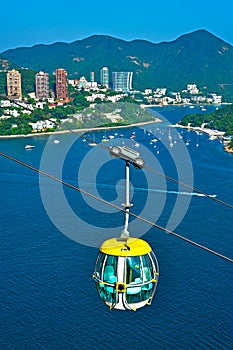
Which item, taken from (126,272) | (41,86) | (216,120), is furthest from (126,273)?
(41,86)

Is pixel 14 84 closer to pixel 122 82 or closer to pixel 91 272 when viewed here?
pixel 122 82

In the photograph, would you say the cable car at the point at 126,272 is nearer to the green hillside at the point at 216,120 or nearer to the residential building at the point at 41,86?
the green hillside at the point at 216,120

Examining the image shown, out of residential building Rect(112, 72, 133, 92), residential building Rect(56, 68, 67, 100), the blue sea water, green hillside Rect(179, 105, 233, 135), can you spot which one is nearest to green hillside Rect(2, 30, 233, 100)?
residential building Rect(112, 72, 133, 92)

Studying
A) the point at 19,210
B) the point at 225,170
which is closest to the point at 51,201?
the point at 19,210

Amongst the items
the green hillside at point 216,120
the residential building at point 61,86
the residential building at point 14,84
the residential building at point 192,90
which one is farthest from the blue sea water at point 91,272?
the residential building at point 192,90

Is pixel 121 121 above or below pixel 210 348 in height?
above

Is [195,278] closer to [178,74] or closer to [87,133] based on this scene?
[87,133]
